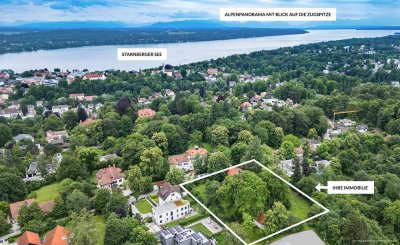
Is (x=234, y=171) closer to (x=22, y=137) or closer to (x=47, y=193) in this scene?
(x=47, y=193)

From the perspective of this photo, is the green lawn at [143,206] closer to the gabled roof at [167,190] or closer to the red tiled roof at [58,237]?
the gabled roof at [167,190]

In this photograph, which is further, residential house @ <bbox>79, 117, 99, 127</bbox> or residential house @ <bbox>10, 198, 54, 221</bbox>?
A: residential house @ <bbox>79, 117, 99, 127</bbox>

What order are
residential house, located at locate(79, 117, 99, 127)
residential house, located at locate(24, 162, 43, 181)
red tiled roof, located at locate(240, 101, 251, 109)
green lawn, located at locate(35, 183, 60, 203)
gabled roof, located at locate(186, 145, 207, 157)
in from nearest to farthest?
1. green lawn, located at locate(35, 183, 60, 203)
2. residential house, located at locate(24, 162, 43, 181)
3. gabled roof, located at locate(186, 145, 207, 157)
4. residential house, located at locate(79, 117, 99, 127)
5. red tiled roof, located at locate(240, 101, 251, 109)

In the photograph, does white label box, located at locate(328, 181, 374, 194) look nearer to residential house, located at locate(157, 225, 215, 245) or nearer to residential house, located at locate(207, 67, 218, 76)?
residential house, located at locate(157, 225, 215, 245)

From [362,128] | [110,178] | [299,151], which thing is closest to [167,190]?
[110,178]

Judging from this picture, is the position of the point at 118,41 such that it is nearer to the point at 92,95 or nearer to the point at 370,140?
the point at 92,95

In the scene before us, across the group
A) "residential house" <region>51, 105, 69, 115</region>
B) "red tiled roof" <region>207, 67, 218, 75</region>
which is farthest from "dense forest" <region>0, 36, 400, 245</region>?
"red tiled roof" <region>207, 67, 218, 75</region>

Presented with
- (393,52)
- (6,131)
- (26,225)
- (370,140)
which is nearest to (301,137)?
(370,140)

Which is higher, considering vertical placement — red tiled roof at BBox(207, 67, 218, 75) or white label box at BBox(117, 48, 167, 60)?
white label box at BBox(117, 48, 167, 60)
